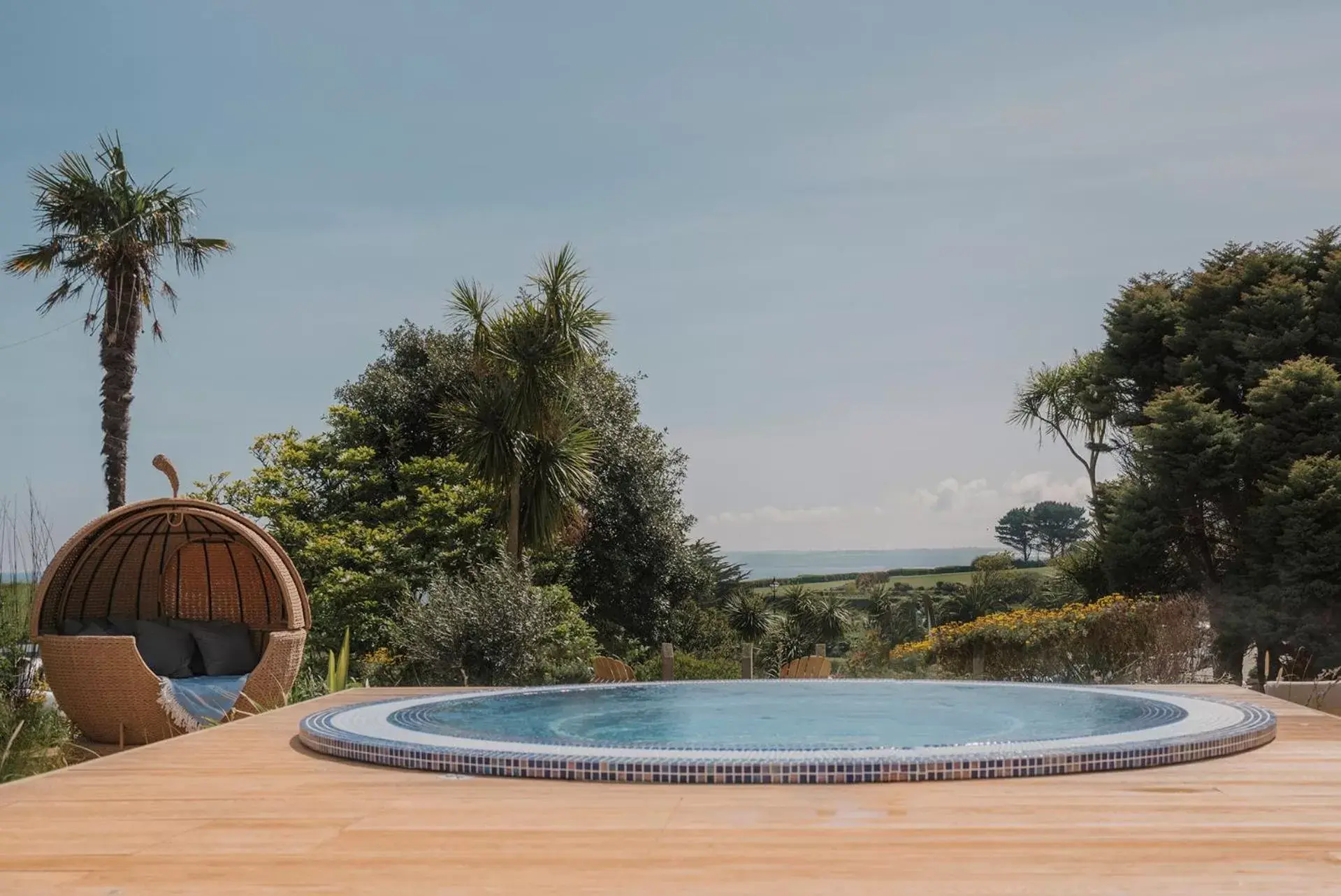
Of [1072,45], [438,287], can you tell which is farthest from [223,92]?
[1072,45]

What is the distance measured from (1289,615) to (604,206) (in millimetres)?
9959

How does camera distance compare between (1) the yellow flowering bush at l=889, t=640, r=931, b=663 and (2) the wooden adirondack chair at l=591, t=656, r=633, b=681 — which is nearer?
(2) the wooden adirondack chair at l=591, t=656, r=633, b=681

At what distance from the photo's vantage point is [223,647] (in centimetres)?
1003

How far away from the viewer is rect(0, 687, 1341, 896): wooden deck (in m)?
3.17

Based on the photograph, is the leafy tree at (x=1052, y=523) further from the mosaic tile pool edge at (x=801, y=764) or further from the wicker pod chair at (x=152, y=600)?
the mosaic tile pool edge at (x=801, y=764)

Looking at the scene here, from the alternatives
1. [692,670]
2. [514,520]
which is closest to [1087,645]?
[692,670]

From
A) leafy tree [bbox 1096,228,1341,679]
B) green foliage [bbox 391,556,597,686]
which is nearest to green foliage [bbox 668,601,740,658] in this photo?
leafy tree [bbox 1096,228,1341,679]

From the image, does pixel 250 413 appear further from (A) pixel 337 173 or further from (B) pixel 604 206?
(B) pixel 604 206

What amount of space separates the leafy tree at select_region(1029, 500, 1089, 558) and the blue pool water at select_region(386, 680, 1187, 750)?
45.0 m

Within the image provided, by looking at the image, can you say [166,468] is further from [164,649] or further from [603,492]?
[603,492]

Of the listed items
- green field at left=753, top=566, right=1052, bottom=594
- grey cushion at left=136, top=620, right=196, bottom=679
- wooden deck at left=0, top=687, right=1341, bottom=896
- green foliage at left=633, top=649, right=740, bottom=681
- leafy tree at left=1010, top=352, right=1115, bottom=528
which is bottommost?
green foliage at left=633, top=649, right=740, bottom=681

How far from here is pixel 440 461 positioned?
1680 cm

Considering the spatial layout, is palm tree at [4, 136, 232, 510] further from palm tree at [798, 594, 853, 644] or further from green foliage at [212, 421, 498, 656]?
palm tree at [798, 594, 853, 644]

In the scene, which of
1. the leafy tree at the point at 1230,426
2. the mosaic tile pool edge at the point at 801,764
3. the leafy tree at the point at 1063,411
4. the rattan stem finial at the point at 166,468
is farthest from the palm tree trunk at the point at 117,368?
the leafy tree at the point at 1063,411
